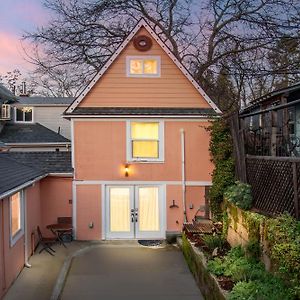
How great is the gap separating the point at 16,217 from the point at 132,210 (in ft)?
16.3

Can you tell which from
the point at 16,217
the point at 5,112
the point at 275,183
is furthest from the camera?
the point at 5,112

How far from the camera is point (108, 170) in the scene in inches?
613

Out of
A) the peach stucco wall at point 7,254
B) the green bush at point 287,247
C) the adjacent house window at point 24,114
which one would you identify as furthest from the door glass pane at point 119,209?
the adjacent house window at point 24,114

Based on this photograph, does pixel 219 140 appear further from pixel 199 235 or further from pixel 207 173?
pixel 199 235

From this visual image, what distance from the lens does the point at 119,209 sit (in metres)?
15.7

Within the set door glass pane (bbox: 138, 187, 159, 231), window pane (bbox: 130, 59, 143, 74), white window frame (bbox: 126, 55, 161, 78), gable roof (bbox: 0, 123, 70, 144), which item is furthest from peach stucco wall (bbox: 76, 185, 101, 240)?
gable roof (bbox: 0, 123, 70, 144)

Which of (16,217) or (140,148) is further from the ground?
(140,148)

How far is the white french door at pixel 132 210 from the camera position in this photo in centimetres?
1566

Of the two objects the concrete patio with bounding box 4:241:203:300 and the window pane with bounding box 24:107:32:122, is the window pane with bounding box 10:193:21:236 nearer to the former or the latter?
the concrete patio with bounding box 4:241:203:300

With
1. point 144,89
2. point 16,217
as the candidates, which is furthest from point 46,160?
point 144,89

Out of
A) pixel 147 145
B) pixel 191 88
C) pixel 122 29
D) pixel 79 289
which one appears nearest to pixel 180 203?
pixel 147 145

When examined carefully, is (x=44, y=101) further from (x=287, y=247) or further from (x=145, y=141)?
(x=287, y=247)

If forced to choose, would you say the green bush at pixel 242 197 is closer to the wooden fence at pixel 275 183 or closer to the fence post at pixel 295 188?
the wooden fence at pixel 275 183

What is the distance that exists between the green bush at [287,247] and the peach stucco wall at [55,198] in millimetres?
9881
